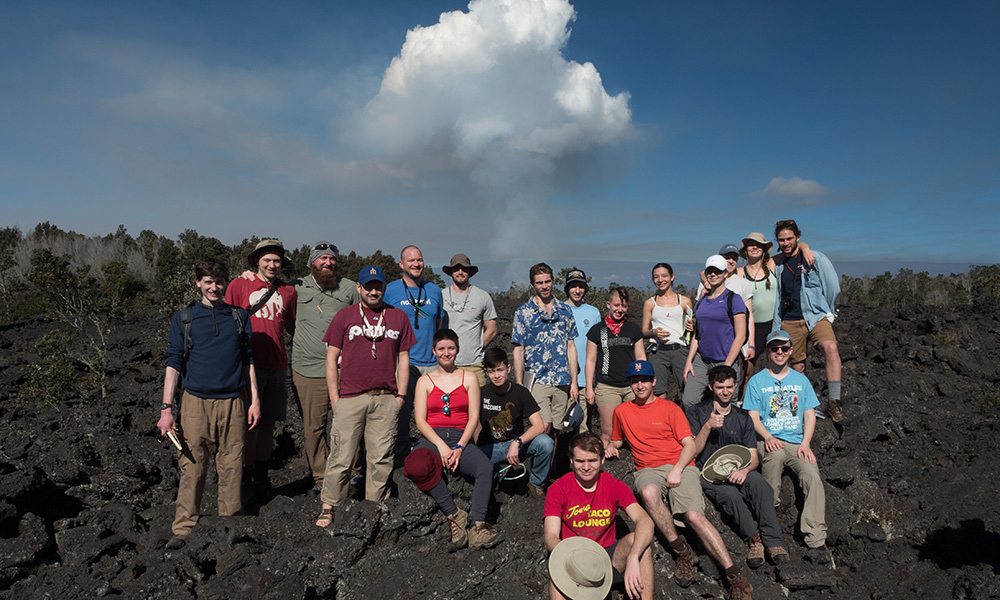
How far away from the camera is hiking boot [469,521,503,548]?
4262 mm

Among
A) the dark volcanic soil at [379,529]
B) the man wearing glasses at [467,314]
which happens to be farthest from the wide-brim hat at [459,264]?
the dark volcanic soil at [379,529]

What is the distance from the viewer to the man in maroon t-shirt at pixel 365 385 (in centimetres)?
437

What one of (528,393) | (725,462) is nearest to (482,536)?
(528,393)

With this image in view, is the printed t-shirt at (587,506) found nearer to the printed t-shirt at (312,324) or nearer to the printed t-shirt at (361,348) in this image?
the printed t-shirt at (361,348)

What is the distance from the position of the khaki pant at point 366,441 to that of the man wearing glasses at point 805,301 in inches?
163

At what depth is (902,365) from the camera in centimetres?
916

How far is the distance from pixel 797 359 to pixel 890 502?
1640 mm

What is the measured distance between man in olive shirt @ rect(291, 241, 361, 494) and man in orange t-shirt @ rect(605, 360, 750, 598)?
266 cm

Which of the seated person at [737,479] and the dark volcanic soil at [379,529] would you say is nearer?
the dark volcanic soil at [379,529]

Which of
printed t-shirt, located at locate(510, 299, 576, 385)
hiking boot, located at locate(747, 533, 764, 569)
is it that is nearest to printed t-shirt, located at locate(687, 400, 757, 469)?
hiking boot, located at locate(747, 533, 764, 569)

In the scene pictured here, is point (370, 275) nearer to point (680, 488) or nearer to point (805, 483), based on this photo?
point (680, 488)

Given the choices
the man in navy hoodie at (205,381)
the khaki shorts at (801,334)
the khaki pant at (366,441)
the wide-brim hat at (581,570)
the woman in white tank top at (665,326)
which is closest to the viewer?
the wide-brim hat at (581,570)

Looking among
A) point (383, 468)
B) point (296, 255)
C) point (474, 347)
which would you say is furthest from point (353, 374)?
point (296, 255)

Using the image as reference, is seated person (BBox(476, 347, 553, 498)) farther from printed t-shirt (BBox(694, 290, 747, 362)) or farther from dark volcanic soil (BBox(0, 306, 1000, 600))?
printed t-shirt (BBox(694, 290, 747, 362))
